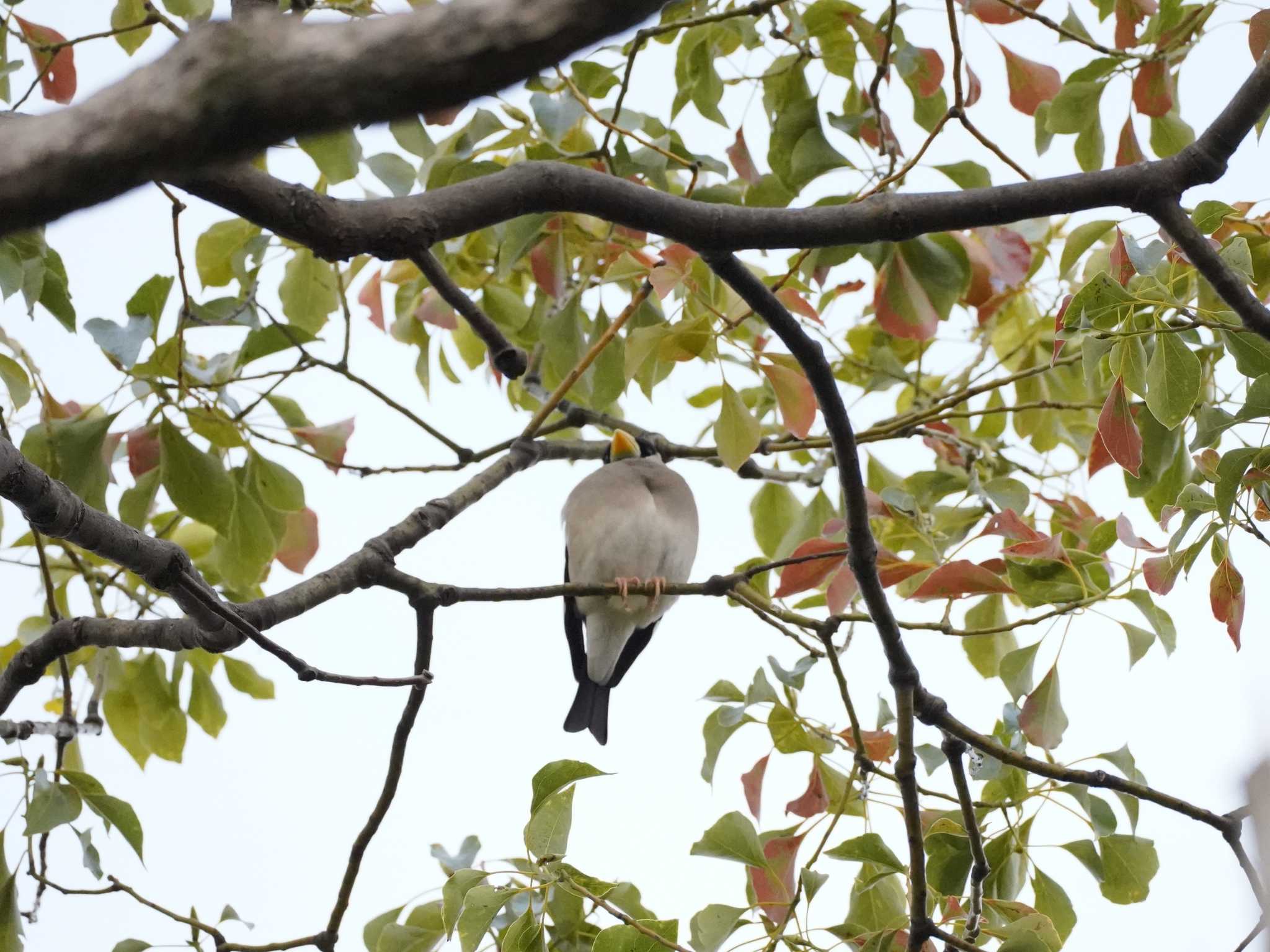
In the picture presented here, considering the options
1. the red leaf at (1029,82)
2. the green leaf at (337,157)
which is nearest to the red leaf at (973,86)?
the red leaf at (1029,82)

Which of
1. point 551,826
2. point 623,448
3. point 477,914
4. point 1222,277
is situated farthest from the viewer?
point 623,448

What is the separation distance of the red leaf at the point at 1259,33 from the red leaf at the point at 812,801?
5.16ft

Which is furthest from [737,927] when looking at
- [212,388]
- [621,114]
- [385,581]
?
[621,114]

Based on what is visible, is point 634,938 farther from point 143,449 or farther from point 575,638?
point 575,638

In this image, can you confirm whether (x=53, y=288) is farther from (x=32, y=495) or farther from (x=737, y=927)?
(x=737, y=927)

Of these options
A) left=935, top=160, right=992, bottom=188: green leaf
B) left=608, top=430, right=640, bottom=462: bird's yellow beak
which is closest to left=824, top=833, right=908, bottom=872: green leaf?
left=935, top=160, right=992, bottom=188: green leaf

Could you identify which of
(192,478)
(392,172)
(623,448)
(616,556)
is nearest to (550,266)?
(392,172)

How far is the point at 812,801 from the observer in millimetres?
2494

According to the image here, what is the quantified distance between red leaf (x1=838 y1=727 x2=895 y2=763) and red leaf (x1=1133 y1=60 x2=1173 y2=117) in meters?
1.39

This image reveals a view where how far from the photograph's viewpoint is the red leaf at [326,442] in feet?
8.90

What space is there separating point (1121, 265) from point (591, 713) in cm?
266

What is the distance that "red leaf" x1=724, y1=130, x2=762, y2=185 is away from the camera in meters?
3.12

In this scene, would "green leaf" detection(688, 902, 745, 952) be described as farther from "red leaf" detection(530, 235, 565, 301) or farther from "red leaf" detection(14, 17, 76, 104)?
"red leaf" detection(14, 17, 76, 104)

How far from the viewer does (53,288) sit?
2277mm
